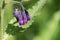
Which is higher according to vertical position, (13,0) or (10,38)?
(13,0)

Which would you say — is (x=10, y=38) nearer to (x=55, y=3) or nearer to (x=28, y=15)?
(x=28, y=15)

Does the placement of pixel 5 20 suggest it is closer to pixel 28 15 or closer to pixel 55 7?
pixel 28 15

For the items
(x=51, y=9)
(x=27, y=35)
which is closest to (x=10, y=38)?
(x=27, y=35)

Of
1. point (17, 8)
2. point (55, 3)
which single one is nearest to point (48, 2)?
point (55, 3)
